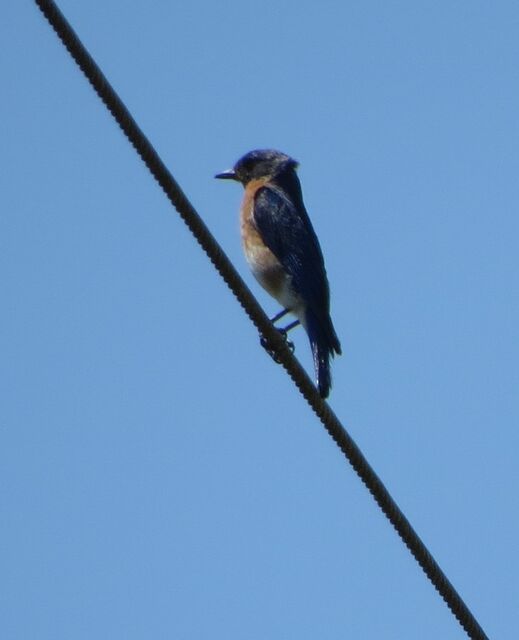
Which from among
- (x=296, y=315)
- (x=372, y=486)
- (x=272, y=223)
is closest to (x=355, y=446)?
(x=372, y=486)

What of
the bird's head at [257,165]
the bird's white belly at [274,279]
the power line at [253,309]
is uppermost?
the bird's head at [257,165]

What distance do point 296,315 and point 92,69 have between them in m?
4.27

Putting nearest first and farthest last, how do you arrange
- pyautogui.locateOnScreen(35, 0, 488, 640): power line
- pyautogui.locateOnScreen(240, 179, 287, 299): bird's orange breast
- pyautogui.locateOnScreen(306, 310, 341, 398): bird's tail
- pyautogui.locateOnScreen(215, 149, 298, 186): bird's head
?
pyautogui.locateOnScreen(35, 0, 488, 640): power line
pyautogui.locateOnScreen(306, 310, 341, 398): bird's tail
pyautogui.locateOnScreen(240, 179, 287, 299): bird's orange breast
pyautogui.locateOnScreen(215, 149, 298, 186): bird's head

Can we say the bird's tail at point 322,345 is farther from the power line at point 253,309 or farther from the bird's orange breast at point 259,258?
the power line at point 253,309

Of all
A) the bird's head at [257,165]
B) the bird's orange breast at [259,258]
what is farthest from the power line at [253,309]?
the bird's head at [257,165]

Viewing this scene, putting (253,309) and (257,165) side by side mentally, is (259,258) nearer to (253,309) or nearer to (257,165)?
(257,165)

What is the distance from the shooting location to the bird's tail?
798 centimetres

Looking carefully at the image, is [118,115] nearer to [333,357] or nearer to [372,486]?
[372,486]

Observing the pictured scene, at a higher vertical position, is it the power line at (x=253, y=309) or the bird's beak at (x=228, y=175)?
the bird's beak at (x=228, y=175)

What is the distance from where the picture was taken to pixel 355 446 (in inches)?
228

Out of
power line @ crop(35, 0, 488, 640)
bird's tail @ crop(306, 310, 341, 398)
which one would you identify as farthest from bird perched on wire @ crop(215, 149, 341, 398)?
power line @ crop(35, 0, 488, 640)

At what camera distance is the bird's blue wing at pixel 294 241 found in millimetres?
8953

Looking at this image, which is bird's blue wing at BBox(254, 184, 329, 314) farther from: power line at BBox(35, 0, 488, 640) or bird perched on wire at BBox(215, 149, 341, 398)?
power line at BBox(35, 0, 488, 640)

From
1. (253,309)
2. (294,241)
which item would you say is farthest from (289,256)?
(253,309)
